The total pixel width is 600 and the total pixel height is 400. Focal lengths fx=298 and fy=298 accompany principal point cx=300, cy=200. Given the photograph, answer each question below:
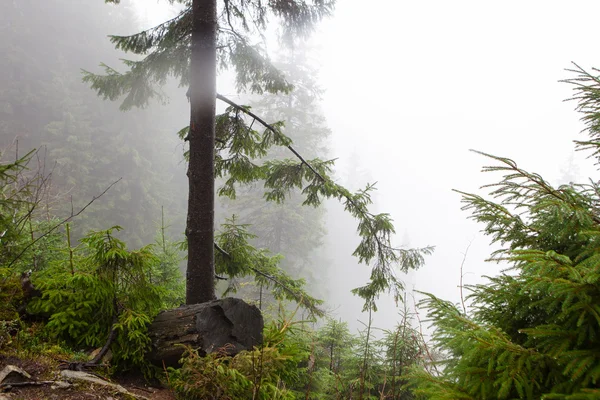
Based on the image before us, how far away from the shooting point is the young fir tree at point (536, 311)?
1.30m

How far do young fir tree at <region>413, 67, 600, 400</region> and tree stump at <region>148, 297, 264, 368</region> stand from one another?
204cm

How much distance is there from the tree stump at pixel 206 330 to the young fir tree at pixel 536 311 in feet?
6.68

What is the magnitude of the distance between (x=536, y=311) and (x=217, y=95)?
4.51 metres

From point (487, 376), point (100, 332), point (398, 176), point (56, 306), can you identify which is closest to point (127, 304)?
point (100, 332)

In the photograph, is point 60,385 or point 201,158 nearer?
point 60,385

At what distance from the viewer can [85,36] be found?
30781 millimetres

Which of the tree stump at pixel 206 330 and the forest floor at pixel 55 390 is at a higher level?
the tree stump at pixel 206 330

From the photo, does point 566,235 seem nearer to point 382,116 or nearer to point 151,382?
point 151,382

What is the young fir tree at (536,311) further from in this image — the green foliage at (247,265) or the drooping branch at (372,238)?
the green foliage at (247,265)

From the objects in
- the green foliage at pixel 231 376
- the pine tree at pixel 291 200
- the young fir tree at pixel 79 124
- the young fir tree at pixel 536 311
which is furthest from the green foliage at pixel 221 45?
the young fir tree at pixel 79 124

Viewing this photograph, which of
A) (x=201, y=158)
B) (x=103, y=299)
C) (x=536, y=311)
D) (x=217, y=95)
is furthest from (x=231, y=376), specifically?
(x=217, y=95)

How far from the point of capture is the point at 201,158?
170 inches

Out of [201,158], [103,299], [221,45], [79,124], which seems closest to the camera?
[103,299]

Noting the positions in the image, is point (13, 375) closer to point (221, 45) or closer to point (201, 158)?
point (201, 158)
